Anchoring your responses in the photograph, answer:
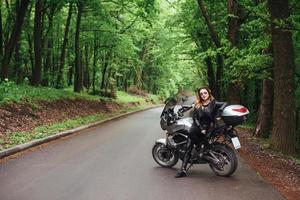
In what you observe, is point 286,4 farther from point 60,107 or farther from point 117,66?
point 117,66

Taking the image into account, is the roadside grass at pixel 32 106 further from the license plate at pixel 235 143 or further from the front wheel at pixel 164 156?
the license plate at pixel 235 143

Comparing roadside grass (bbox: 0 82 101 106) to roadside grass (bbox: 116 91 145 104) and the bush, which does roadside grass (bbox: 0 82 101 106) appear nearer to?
roadside grass (bbox: 116 91 145 104)

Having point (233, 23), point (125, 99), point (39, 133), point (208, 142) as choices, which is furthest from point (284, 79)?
point (125, 99)

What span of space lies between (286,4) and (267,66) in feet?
13.0

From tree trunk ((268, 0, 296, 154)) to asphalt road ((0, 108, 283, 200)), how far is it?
6.48ft

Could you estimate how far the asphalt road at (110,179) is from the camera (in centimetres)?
789

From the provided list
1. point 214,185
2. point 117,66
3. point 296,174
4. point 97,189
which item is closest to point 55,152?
point 97,189

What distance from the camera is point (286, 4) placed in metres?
12.6

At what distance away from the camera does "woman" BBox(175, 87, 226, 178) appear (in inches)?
375

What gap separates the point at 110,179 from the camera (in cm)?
918

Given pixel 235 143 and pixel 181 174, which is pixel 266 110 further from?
pixel 181 174

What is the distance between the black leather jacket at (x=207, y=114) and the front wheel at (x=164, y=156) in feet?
4.21

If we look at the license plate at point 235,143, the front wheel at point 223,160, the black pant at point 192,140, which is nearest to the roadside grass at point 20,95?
the black pant at point 192,140

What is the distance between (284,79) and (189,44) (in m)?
25.6
